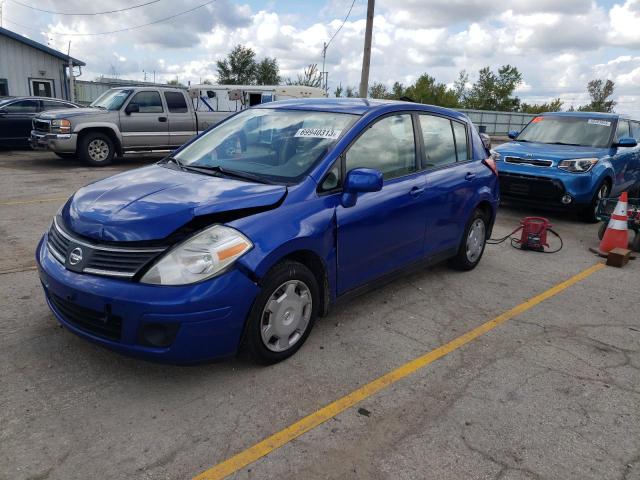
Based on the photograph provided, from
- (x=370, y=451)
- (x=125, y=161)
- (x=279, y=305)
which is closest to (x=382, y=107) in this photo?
(x=279, y=305)

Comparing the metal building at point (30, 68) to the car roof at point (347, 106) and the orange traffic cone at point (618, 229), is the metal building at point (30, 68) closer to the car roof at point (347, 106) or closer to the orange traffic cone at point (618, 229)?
the car roof at point (347, 106)

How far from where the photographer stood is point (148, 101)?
12.5 meters

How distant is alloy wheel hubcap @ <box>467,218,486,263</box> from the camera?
5.34 m

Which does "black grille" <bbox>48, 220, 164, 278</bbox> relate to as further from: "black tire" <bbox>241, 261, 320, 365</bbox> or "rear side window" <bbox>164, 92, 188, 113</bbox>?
"rear side window" <bbox>164, 92, 188, 113</bbox>

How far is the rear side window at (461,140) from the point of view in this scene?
16.6 ft

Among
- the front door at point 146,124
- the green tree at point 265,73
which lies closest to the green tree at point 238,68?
the green tree at point 265,73

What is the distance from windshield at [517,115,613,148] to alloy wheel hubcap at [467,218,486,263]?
4.69 meters

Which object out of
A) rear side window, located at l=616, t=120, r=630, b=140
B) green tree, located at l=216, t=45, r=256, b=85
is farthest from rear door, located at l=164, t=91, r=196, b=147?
green tree, located at l=216, t=45, r=256, b=85

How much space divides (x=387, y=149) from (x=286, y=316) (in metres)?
1.67

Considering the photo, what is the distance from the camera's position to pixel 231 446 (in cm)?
254

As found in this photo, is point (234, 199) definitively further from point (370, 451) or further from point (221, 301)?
point (370, 451)

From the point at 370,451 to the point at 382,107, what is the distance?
8.78 feet

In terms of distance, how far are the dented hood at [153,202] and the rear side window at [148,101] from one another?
966 cm

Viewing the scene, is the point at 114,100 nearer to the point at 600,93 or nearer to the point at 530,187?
the point at 530,187
